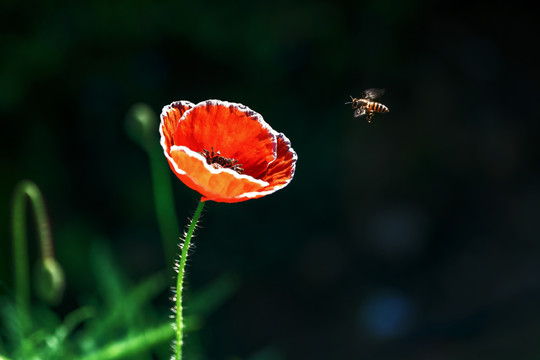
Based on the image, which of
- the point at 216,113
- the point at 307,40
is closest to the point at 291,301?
the point at 307,40

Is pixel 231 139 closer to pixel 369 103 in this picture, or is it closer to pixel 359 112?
pixel 359 112

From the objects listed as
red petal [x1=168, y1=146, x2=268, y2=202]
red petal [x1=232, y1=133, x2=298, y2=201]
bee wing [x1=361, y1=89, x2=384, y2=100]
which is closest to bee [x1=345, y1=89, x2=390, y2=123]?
bee wing [x1=361, y1=89, x2=384, y2=100]

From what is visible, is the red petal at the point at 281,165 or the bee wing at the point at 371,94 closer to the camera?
the red petal at the point at 281,165

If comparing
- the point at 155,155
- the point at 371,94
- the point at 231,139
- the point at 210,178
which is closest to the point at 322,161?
the point at 155,155

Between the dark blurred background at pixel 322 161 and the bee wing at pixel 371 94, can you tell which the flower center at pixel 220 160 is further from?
the dark blurred background at pixel 322 161

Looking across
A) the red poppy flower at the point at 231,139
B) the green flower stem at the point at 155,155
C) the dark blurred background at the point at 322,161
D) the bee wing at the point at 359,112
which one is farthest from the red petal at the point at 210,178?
the dark blurred background at the point at 322,161

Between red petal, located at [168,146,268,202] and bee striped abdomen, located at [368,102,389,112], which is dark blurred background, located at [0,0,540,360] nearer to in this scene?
bee striped abdomen, located at [368,102,389,112]
